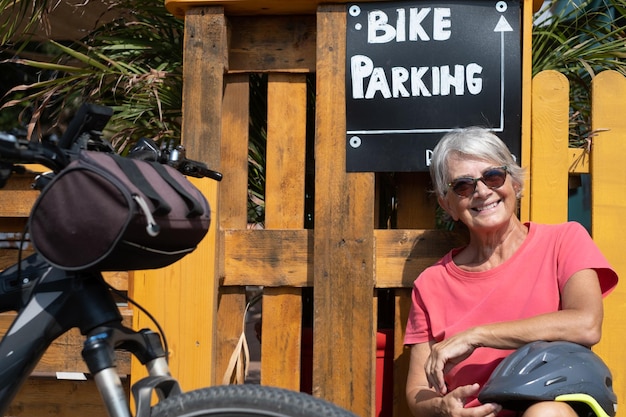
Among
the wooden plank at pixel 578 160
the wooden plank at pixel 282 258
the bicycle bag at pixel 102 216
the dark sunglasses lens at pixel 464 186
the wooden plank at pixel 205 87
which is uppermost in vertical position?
the wooden plank at pixel 205 87

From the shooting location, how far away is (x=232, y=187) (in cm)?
311

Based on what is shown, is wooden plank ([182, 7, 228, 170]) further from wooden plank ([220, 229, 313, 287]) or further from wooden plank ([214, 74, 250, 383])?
wooden plank ([220, 229, 313, 287])

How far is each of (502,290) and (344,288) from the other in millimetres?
562

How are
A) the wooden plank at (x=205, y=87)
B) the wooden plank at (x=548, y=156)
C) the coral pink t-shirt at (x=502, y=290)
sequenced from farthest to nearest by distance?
1. the wooden plank at (x=205, y=87)
2. the wooden plank at (x=548, y=156)
3. the coral pink t-shirt at (x=502, y=290)

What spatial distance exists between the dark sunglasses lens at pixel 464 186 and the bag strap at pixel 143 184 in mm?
1180

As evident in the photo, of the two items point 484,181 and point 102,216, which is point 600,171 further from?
point 102,216


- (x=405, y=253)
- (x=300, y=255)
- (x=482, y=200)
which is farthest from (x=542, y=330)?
(x=300, y=255)

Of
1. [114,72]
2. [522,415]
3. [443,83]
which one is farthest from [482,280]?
[114,72]

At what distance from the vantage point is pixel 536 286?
8.52 ft

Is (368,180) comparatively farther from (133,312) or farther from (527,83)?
(133,312)

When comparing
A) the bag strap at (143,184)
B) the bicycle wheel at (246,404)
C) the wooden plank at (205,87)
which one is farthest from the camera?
the wooden plank at (205,87)

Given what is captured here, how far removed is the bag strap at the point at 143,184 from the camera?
5.74ft

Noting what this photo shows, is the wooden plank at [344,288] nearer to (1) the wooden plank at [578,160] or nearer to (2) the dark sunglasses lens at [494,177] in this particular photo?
(2) the dark sunglasses lens at [494,177]

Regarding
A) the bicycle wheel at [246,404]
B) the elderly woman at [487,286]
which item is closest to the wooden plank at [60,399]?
the elderly woman at [487,286]
